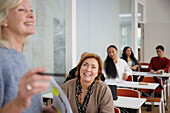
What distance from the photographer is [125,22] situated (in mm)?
9234

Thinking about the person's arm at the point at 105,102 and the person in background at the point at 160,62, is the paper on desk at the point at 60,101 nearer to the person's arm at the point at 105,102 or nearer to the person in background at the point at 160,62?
the person's arm at the point at 105,102

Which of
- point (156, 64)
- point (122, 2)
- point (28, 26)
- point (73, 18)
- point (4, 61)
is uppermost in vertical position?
point (122, 2)

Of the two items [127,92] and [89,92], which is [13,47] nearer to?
[89,92]

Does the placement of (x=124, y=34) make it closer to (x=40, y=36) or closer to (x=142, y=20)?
(x=142, y=20)

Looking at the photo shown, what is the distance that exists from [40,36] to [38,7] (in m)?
0.49

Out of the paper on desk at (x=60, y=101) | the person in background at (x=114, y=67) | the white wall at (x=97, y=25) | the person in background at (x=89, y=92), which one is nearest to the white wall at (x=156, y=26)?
the white wall at (x=97, y=25)

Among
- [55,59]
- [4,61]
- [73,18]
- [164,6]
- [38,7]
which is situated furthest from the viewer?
[164,6]

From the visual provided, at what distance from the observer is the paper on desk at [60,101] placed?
1005 mm

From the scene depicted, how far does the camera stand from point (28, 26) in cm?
102

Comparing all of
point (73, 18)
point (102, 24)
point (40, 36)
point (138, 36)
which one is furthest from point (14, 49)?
point (138, 36)

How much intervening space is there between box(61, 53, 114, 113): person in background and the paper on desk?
1289 mm

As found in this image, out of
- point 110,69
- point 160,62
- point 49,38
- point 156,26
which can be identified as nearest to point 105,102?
point 49,38

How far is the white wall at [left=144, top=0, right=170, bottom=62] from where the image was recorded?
35.4ft

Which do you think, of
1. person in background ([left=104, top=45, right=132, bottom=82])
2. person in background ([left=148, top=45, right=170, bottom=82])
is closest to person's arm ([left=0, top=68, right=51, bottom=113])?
person in background ([left=104, top=45, right=132, bottom=82])
